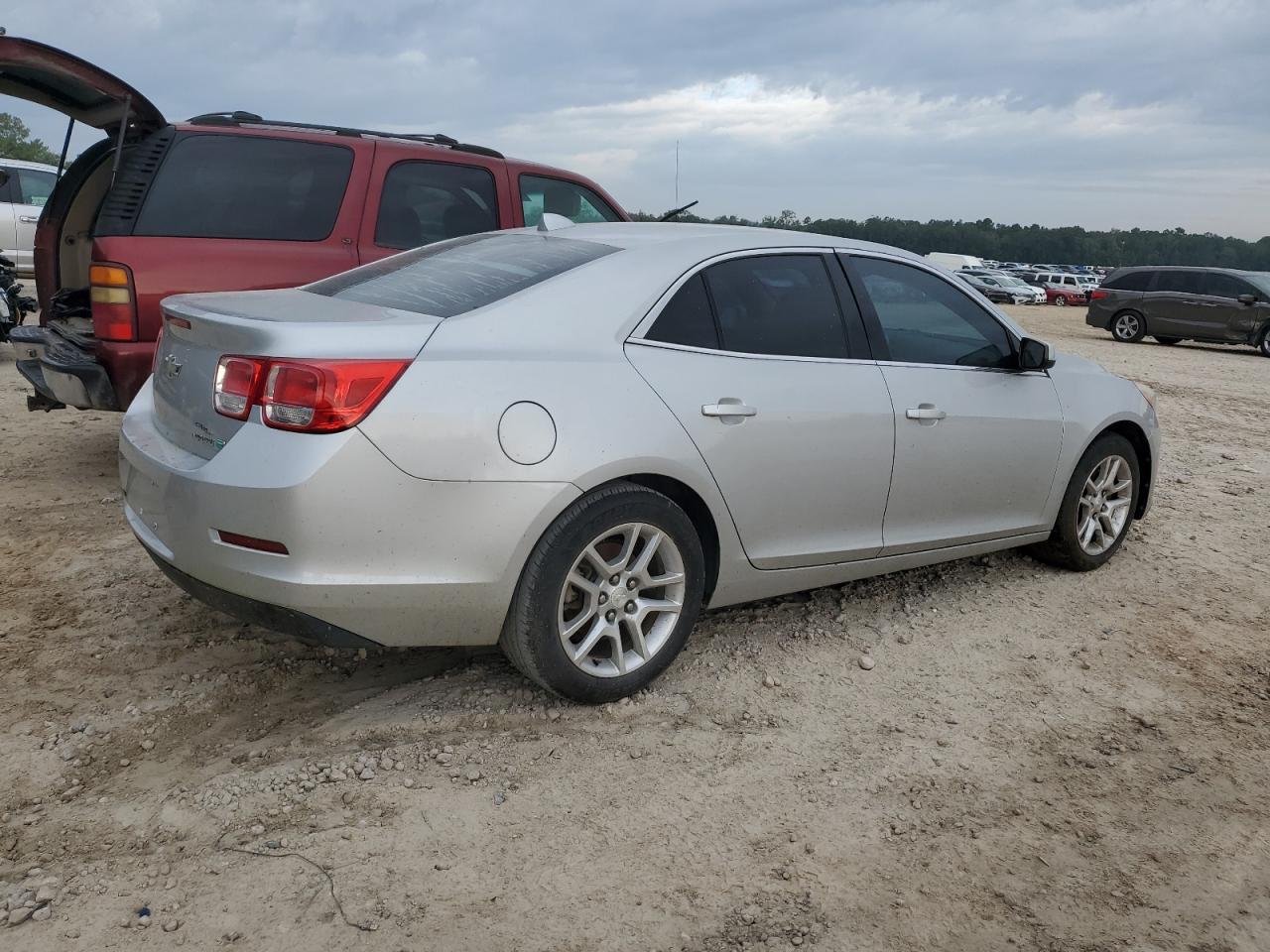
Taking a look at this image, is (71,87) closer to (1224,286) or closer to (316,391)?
(316,391)

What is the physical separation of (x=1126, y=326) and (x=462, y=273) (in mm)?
22203

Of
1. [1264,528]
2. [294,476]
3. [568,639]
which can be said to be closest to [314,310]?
[294,476]

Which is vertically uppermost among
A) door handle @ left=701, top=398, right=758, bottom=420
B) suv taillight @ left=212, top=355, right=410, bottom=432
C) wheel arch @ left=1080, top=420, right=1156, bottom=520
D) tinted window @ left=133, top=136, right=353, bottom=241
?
tinted window @ left=133, top=136, right=353, bottom=241

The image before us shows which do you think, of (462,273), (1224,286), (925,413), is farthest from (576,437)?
(1224,286)

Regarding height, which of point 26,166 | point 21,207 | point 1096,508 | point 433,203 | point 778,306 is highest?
point 26,166

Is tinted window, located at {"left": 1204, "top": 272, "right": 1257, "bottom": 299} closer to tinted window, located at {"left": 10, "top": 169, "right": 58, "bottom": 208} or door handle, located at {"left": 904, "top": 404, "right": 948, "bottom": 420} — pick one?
door handle, located at {"left": 904, "top": 404, "right": 948, "bottom": 420}

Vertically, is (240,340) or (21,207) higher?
(21,207)

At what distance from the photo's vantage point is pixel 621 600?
3.41 meters

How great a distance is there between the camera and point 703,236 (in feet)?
12.9

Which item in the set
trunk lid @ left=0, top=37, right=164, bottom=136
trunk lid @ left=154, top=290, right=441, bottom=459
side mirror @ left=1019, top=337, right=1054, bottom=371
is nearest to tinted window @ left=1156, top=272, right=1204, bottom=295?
side mirror @ left=1019, top=337, right=1054, bottom=371

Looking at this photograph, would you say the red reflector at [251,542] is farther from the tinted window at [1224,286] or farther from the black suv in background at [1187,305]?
the tinted window at [1224,286]

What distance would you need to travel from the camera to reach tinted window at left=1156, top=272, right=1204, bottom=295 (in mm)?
21609

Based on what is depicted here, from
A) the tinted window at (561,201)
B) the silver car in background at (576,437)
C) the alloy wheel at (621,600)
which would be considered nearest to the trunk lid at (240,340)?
the silver car in background at (576,437)

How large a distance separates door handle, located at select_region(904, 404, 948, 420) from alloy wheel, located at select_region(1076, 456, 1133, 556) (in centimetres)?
124
